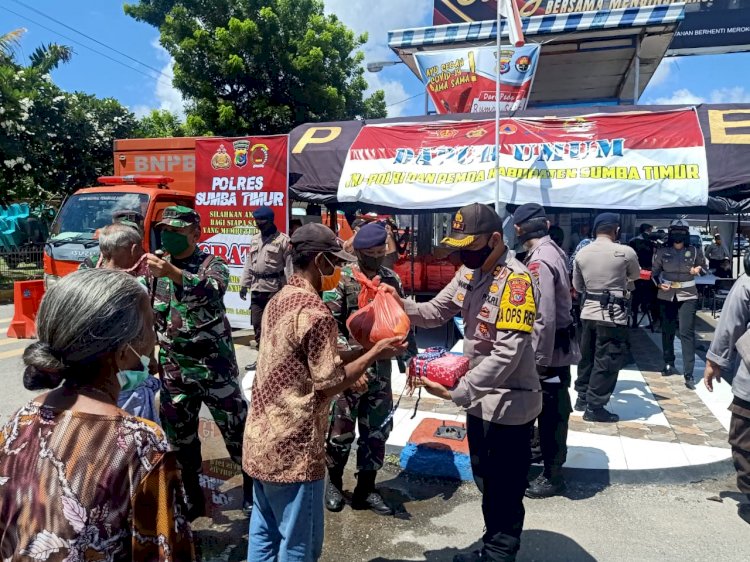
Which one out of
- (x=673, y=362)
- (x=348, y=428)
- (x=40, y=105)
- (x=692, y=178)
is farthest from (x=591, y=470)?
(x=40, y=105)

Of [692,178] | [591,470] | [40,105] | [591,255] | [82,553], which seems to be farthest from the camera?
[40,105]

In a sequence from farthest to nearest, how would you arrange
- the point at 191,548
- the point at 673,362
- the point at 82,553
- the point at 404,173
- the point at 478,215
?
the point at 404,173, the point at 673,362, the point at 478,215, the point at 191,548, the point at 82,553

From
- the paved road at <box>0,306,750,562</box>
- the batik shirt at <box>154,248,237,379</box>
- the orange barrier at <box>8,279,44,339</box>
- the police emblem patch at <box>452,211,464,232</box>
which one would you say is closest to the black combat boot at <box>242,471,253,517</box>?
the paved road at <box>0,306,750,562</box>

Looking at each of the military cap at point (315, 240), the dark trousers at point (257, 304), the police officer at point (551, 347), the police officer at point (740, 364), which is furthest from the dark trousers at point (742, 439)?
the dark trousers at point (257, 304)

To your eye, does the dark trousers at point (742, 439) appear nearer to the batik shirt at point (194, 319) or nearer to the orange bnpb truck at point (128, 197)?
the batik shirt at point (194, 319)

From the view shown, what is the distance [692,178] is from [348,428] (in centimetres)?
556

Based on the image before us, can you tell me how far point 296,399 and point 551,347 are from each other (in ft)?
7.31

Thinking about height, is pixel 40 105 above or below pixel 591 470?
above

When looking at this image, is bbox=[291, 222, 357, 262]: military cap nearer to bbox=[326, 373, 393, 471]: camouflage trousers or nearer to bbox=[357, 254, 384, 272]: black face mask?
bbox=[357, 254, 384, 272]: black face mask

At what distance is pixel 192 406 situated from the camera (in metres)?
3.56

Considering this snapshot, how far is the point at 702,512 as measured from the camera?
400 cm

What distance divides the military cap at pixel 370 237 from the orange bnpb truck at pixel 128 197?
559cm

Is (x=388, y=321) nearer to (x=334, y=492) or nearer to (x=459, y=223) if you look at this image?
(x=459, y=223)

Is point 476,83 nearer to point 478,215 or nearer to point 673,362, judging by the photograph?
point 673,362
